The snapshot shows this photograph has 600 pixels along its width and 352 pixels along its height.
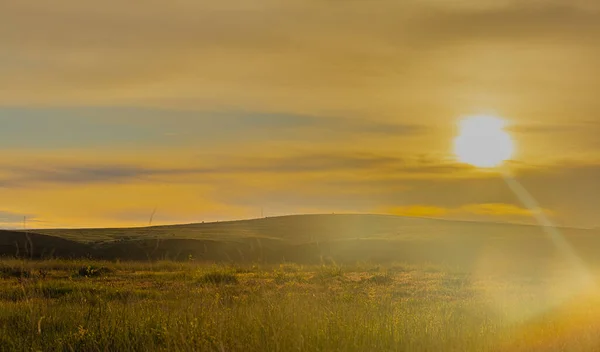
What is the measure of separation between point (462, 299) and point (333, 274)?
25.8 ft

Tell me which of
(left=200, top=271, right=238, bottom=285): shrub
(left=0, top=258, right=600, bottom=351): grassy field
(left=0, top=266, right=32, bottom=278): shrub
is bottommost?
(left=0, top=258, right=600, bottom=351): grassy field

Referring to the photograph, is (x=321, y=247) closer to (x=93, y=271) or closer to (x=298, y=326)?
(x=93, y=271)

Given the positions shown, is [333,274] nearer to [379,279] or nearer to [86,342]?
[379,279]

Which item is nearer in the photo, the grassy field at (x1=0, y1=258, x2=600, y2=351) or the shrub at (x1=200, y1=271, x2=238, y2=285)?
the grassy field at (x1=0, y1=258, x2=600, y2=351)

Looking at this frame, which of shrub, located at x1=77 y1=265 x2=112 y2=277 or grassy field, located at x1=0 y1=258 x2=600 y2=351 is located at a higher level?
shrub, located at x1=77 y1=265 x2=112 y2=277

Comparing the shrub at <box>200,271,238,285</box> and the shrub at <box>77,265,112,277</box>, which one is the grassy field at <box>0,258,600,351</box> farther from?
the shrub at <box>77,265,112,277</box>

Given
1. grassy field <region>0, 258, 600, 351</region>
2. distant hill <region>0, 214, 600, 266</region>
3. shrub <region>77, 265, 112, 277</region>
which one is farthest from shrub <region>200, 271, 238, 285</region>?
grassy field <region>0, 258, 600, 351</region>

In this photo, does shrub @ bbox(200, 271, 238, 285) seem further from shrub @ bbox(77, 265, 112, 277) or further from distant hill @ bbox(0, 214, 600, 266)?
shrub @ bbox(77, 265, 112, 277)

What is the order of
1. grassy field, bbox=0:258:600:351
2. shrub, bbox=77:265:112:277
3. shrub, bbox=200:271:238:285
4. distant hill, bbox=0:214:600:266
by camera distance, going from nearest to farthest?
1. grassy field, bbox=0:258:600:351
2. shrub, bbox=200:271:238:285
3. shrub, bbox=77:265:112:277
4. distant hill, bbox=0:214:600:266

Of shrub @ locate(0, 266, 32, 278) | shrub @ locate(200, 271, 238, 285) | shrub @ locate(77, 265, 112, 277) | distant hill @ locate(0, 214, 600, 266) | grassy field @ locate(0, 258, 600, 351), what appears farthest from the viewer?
distant hill @ locate(0, 214, 600, 266)

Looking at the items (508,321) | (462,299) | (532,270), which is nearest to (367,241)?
(532,270)

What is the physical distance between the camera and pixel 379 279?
69.9ft

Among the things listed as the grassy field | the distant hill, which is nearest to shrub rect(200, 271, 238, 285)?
the distant hill

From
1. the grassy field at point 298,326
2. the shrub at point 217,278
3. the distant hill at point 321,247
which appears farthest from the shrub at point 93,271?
the grassy field at point 298,326
